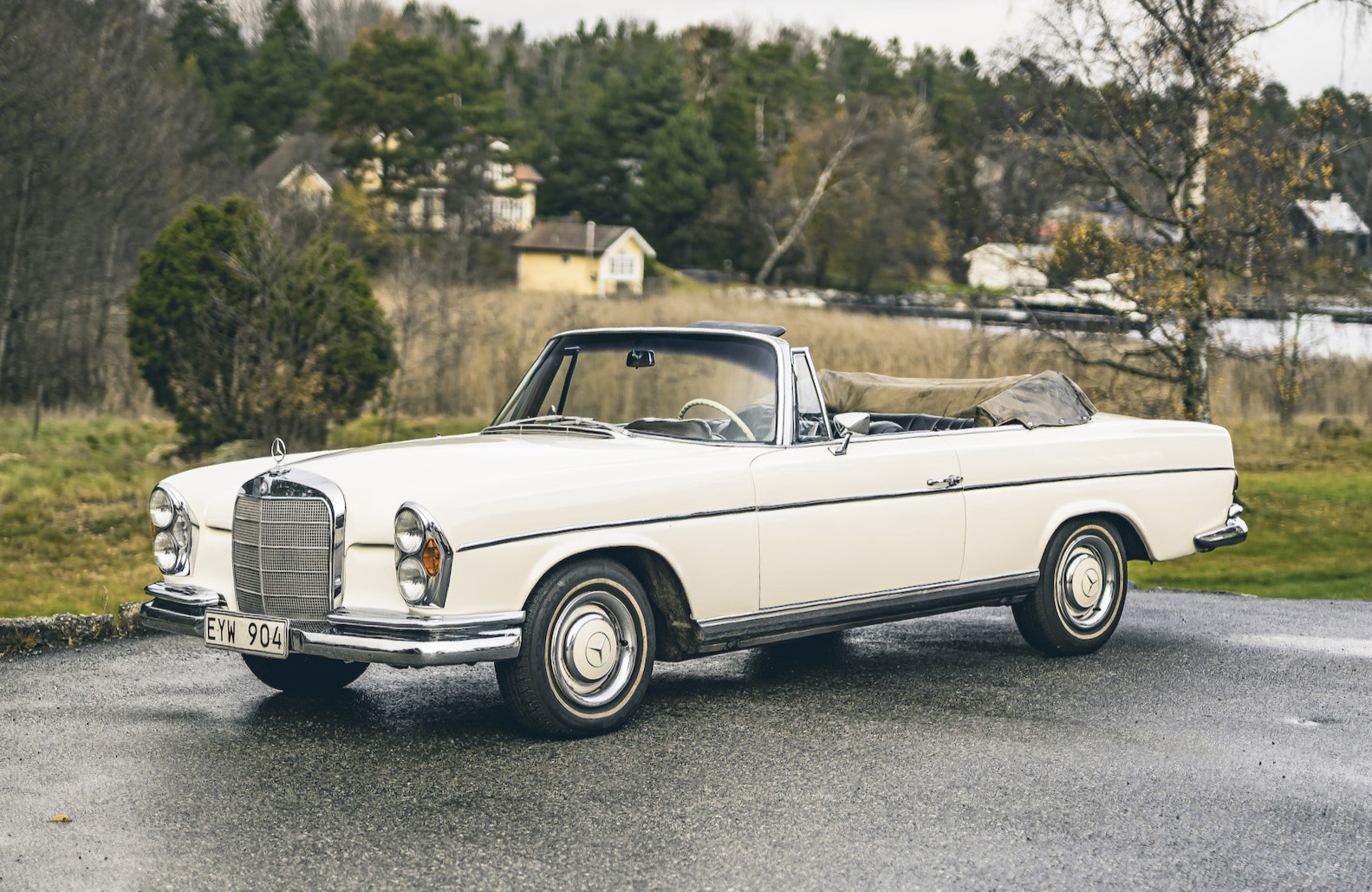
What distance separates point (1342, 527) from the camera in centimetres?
1462

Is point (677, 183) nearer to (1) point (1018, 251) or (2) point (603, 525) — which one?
(1) point (1018, 251)

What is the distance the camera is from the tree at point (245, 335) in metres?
15.9

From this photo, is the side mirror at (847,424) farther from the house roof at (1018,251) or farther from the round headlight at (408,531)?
the house roof at (1018,251)

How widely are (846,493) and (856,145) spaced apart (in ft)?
247

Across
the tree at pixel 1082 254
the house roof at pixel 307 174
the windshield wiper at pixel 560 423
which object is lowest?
the windshield wiper at pixel 560 423

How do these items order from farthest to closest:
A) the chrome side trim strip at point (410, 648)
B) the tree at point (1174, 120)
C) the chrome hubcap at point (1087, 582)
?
the tree at point (1174, 120), the chrome hubcap at point (1087, 582), the chrome side trim strip at point (410, 648)

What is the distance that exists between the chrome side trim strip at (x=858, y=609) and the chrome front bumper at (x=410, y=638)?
1.05 meters

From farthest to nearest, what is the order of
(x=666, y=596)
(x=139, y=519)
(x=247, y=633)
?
(x=139, y=519), (x=666, y=596), (x=247, y=633)

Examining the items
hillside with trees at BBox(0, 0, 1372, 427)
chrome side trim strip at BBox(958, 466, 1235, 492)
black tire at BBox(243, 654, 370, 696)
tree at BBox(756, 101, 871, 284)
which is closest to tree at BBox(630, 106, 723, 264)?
hillside with trees at BBox(0, 0, 1372, 427)

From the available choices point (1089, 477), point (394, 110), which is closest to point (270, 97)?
point (394, 110)

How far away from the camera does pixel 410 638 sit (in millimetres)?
5242

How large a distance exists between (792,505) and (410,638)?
1.89 metres

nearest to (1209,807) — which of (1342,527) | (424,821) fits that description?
(424,821)

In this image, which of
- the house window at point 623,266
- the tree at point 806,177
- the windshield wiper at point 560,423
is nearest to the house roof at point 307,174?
the house window at point 623,266
